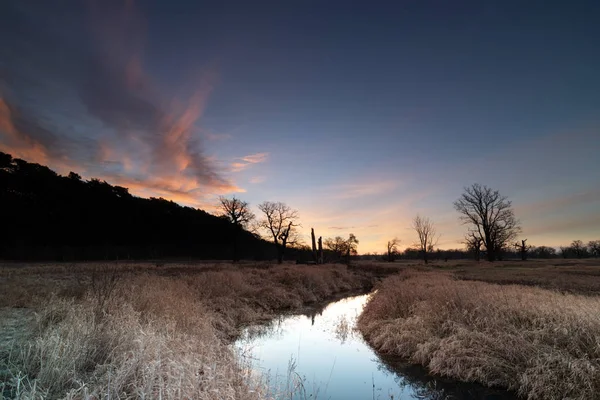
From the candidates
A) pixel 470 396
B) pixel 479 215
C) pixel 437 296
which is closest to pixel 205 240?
pixel 479 215

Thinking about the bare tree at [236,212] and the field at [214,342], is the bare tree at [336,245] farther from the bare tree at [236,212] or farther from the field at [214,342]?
the field at [214,342]

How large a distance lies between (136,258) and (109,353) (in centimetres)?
4312

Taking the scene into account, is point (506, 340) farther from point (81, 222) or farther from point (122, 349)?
point (81, 222)

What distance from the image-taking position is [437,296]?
12.8 metres

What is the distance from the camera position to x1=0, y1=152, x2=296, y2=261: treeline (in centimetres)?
3609

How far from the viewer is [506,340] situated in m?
8.36

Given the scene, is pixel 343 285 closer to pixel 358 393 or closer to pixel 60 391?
pixel 358 393

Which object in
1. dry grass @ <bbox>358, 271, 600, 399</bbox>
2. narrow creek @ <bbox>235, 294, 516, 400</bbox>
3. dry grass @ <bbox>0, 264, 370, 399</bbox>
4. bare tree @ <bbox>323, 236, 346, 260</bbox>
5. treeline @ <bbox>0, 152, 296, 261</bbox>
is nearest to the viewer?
dry grass @ <bbox>0, 264, 370, 399</bbox>

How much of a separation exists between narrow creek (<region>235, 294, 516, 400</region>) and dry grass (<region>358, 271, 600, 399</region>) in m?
0.50

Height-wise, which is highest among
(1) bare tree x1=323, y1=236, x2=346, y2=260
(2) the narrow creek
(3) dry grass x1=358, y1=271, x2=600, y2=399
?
(1) bare tree x1=323, y1=236, x2=346, y2=260

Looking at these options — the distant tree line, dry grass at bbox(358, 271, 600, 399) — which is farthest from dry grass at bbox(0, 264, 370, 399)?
the distant tree line

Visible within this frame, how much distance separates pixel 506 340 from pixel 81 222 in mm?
50082

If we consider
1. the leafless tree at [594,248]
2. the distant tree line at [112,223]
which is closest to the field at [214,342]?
the distant tree line at [112,223]

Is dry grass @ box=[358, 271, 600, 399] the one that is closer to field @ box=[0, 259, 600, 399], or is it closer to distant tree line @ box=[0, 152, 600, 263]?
field @ box=[0, 259, 600, 399]
